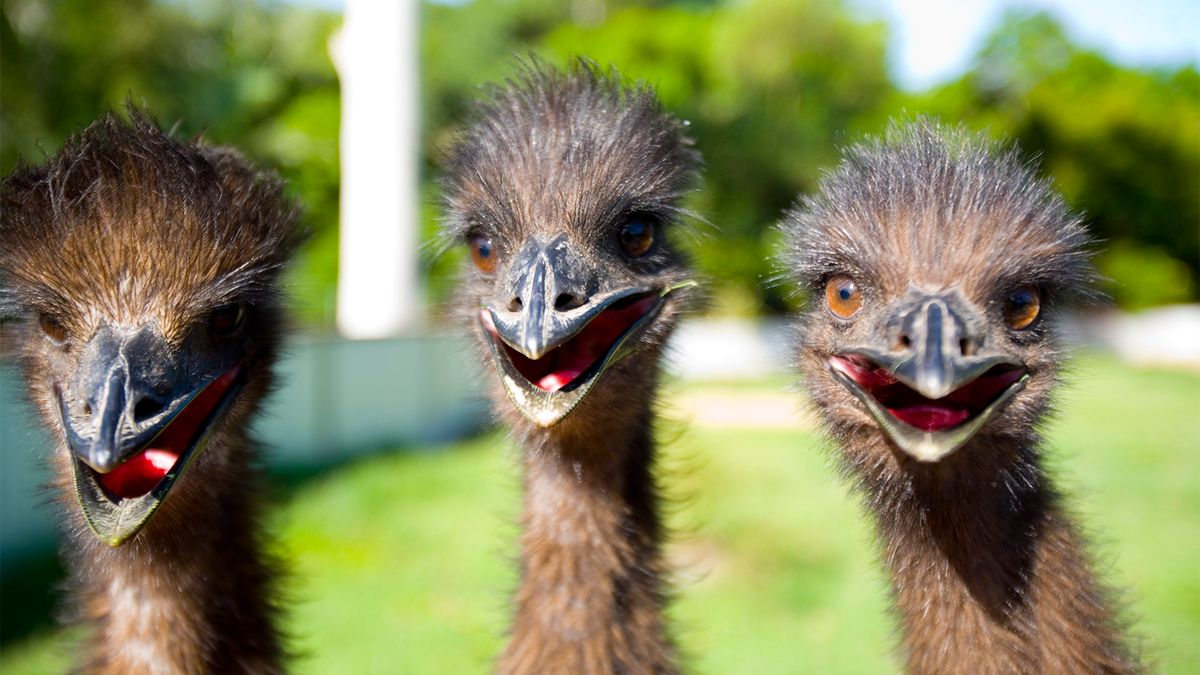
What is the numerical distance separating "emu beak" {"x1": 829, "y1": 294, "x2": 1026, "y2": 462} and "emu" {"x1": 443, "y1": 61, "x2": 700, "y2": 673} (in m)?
0.57

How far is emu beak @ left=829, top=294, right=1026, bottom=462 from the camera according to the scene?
1.96m

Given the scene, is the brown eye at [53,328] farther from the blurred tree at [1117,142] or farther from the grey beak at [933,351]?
the blurred tree at [1117,142]

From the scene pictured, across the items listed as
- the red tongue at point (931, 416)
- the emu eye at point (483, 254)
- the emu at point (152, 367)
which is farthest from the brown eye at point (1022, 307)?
the emu at point (152, 367)

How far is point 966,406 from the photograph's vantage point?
2127mm

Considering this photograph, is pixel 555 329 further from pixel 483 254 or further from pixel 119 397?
pixel 119 397

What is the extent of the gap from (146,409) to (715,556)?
563cm

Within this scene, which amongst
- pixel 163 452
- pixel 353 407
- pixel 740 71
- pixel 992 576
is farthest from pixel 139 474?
pixel 740 71

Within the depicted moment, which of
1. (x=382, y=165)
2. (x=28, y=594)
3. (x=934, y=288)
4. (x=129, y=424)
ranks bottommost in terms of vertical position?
(x=28, y=594)

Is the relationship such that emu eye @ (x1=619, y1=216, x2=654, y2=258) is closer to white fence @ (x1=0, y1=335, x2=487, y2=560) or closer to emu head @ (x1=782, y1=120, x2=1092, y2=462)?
emu head @ (x1=782, y1=120, x2=1092, y2=462)

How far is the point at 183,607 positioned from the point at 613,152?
4.57 feet

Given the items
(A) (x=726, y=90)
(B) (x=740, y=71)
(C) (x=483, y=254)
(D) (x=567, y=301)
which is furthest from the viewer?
(B) (x=740, y=71)

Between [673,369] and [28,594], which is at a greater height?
[673,369]

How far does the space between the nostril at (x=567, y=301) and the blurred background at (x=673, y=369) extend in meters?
0.61

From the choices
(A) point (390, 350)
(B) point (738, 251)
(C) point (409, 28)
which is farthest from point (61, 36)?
(B) point (738, 251)
